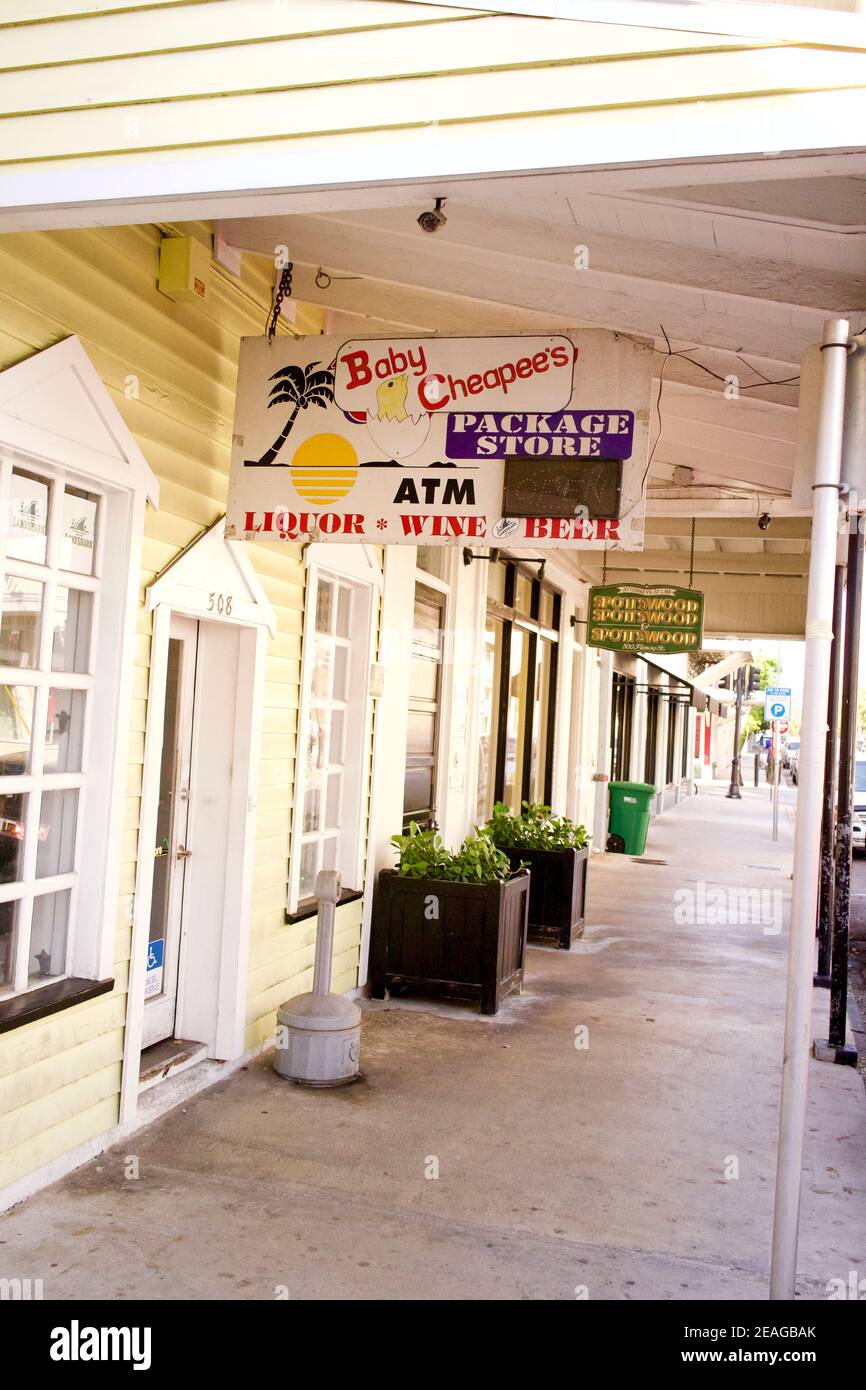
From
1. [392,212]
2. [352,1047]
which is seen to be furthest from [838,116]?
[352,1047]

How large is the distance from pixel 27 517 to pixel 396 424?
160cm

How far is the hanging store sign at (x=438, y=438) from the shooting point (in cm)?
454

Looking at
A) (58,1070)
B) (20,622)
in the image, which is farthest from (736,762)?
(20,622)

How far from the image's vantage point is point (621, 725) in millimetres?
20328

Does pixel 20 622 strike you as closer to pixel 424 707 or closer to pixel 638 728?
pixel 424 707

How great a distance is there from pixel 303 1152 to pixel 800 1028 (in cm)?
243

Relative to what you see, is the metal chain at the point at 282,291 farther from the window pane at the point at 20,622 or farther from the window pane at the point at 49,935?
the window pane at the point at 49,935

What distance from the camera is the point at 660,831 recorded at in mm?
21203

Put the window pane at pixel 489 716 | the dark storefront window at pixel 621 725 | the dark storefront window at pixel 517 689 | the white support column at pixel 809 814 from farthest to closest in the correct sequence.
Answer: the dark storefront window at pixel 621 725 < the dark storefront window at pixel 517 689 < the window pane at pixel 489 716 < the white support column at pixel 809 814

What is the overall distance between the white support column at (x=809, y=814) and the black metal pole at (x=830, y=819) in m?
4.01

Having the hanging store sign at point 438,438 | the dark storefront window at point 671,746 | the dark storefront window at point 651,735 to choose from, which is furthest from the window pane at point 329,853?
the dark storefront window at point 671,746
